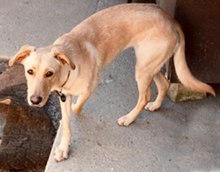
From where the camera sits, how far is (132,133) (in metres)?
3.42

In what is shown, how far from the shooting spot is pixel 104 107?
3609 mm

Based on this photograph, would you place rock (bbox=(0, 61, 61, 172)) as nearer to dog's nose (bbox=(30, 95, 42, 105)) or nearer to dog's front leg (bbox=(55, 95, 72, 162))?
dog's front leg (bbox=(55, 95, 72, 162))

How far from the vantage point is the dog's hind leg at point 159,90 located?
3520 millimetres

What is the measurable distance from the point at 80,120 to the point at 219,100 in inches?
42.7

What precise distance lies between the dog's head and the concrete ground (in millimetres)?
667

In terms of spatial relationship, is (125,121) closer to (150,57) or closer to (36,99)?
(150,57)

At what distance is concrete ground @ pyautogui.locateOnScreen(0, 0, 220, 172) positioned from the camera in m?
3.19

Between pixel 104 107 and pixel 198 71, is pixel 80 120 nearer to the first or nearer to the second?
pixel 104 107

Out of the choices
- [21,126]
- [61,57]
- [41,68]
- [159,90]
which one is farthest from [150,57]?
Result: [21,126]

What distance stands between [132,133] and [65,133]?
0.49 m

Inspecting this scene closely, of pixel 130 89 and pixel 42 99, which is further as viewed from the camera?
pixel 130 89

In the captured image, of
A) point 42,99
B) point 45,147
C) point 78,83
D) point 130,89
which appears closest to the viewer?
point 42,99

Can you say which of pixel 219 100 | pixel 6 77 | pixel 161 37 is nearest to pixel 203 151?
pixel 219 100

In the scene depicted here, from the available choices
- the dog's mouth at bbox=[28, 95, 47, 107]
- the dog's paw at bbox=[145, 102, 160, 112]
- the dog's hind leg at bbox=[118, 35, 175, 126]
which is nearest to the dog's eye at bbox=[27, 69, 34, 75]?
the dog's mouth at bbox=[28, 95, 47, 107]
